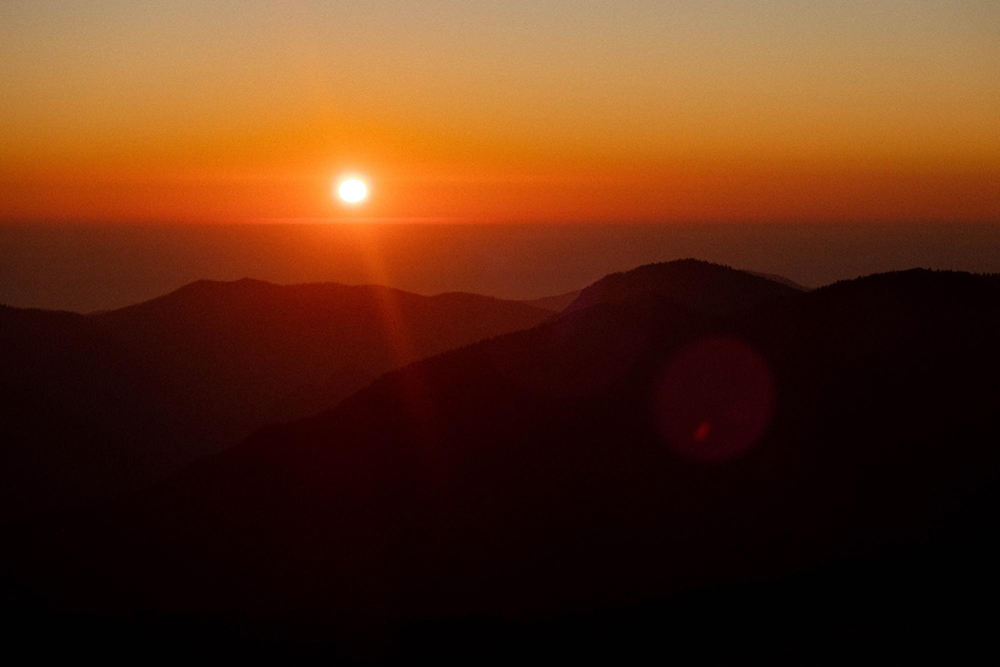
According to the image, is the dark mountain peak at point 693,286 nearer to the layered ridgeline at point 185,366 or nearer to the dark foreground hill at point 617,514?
the layered ridgeline at point 185,366

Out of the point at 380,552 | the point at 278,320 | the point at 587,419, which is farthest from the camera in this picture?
the point at 278,320

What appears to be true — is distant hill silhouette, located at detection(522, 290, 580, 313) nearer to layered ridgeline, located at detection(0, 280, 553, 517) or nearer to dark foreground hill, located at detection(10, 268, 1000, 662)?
layered ridgeline, located at detection(0, 280, 553, 517)

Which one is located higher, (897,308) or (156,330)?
(156,330)

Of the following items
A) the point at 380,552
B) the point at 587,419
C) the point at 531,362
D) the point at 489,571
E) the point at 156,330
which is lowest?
the point at 489,571

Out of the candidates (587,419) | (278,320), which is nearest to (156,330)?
(278,320)

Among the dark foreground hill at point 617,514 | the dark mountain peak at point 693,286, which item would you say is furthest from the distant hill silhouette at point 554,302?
the dark foreground hill at point 617,514

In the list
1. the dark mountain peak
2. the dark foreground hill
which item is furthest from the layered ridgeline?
the dark foreground hill

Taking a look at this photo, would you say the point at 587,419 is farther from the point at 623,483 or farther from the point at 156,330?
the point at 156,330
